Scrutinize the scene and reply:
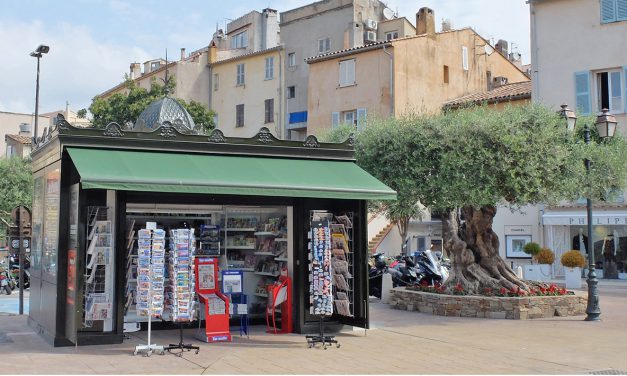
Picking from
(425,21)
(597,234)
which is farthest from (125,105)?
(597,234)

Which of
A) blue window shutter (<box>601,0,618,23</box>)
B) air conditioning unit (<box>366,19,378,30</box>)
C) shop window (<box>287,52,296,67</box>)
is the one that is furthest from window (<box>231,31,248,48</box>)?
blue window shutter (<box>601,0,618,23</box>)

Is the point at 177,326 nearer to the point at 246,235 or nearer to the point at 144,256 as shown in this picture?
the point at 246,235

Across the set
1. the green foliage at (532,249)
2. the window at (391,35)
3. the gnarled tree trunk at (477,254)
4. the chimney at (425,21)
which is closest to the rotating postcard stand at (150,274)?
the gnarled tree trunk at (477,254)

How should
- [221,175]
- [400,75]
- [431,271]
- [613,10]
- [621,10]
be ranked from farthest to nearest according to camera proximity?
[400,75]
[613,10]
[621,10]
[431,271]
[221,175]

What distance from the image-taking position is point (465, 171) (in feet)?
48.4

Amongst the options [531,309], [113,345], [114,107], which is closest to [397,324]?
[531,309]

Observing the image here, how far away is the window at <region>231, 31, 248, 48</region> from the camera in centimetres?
4919

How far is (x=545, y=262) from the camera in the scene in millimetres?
25000

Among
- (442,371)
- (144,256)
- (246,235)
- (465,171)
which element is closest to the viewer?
(442,371)

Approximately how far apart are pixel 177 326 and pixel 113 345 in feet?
7.91

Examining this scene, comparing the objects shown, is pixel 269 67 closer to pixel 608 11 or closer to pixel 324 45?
pixel 324 45

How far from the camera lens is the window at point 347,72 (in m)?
36.2

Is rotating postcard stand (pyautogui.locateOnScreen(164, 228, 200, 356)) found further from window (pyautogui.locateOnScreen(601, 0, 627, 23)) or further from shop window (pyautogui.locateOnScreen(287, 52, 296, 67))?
shop window (pyautogui.locateOnScreen(287, 52, 296, 67))

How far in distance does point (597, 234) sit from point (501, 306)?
48.3 feet
